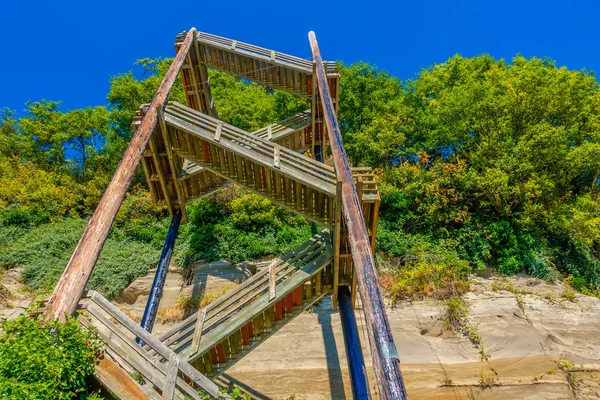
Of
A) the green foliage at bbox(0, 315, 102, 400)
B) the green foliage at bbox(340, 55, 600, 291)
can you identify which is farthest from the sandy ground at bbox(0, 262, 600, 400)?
the green foliage at bbox(0, 315, 102, 400)

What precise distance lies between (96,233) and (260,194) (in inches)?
131

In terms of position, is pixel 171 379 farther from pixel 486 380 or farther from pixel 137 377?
pixel 486 380

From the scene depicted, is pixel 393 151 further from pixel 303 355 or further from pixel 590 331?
pixel 303 355

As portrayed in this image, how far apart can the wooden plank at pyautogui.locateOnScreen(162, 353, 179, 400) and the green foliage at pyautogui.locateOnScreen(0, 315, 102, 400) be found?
815 mm

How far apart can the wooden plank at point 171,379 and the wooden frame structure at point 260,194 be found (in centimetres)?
2

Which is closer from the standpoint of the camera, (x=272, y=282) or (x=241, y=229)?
(x=272, y=282)

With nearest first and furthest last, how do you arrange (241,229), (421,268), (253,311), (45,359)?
(45,359) → (253,311) → (421,268) → (241,229)

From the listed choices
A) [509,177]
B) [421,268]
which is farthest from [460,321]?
[509,177]

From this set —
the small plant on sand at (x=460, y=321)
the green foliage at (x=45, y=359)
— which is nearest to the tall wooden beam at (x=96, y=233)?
the green foliage at (x=45, y=359)

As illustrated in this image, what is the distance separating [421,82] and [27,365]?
23.7 metres

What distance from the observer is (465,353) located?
328 inches

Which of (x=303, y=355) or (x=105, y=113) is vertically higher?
(x=105, y=113)

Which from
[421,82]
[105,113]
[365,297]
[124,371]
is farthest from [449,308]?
[105,113]

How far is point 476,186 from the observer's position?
41.2 feet
